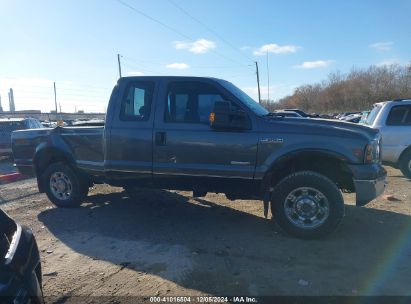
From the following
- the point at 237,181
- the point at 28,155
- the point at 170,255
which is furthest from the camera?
the point at 28,155

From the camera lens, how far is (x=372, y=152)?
493cm

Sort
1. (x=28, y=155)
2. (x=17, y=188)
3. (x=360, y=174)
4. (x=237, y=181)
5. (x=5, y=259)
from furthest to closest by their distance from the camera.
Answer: (x=17, y=188)
(x=28, y=155)
(x=237, y=181)
(x=360, y=174)
(x=5, y=259)

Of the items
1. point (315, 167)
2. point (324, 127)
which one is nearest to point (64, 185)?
point (315, 167)

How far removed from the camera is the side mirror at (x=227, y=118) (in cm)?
504

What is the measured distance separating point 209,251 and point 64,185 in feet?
11.2

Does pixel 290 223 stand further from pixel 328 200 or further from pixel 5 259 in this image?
pixel 5 259

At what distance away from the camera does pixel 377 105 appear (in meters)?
9.73

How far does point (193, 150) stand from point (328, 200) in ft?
6.27

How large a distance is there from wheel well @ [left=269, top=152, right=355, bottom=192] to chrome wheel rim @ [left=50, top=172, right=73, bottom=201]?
3630 mm

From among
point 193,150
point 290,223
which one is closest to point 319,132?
point 290,223

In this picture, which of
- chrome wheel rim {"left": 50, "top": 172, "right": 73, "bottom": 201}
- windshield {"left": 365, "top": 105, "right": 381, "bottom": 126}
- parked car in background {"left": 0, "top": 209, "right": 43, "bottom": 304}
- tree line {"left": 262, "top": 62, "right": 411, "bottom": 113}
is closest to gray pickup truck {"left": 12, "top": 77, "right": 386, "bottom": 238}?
chrome wheel rim {"left": 50, "top": 172, "right": 73, "bottom": 201}

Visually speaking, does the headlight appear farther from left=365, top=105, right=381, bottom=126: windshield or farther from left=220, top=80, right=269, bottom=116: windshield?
left=365, top=105, right=381, bottom=126: windshield

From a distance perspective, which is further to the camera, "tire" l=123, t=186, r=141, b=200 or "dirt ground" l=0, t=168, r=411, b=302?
"tire" l=123, t=186, r=141, b=200

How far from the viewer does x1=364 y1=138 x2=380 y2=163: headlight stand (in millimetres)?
4855
